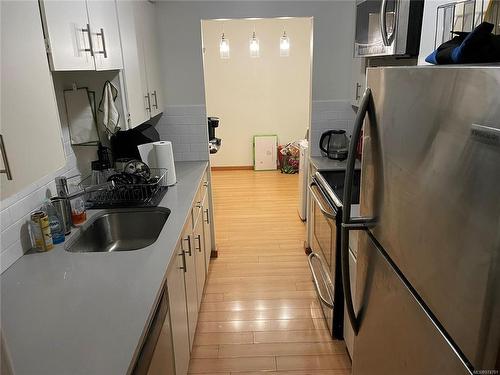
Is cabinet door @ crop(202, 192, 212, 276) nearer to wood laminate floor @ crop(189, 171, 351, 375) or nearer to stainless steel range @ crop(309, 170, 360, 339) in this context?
wood laminate floor @ crop(189, 171, 351, 375)

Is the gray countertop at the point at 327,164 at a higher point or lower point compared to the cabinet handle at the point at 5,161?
lower

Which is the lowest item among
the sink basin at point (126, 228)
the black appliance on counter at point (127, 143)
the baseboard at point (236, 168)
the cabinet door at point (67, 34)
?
the baseboard at point (236, 168)

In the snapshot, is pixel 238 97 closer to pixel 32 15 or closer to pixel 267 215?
pixel 267 215

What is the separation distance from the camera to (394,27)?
191 centimetres

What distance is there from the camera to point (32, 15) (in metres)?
1.00

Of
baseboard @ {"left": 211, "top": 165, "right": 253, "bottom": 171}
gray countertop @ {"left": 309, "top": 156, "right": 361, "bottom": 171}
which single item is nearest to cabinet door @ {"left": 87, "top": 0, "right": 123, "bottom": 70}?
gray countertop @ {"left": 309, "top": 156, "right": 361, "bottom": 171}

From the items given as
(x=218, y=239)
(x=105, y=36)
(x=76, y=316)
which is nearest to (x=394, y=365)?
(x=76, y=316)

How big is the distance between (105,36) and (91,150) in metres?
0.82

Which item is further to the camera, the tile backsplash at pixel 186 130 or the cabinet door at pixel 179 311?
the tile backsplash at pixel 186 130

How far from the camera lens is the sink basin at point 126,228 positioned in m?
2.03

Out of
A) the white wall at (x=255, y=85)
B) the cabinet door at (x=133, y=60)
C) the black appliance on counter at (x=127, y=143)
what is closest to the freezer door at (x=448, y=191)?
the cabinet door at (x=133, y=60)

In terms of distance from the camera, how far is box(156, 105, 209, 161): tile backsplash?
3.09m

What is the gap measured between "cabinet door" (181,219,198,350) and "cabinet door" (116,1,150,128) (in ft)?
2.33

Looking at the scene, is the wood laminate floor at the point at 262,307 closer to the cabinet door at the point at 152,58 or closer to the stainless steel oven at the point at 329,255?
the stainless steel oven at the point at 329,255
